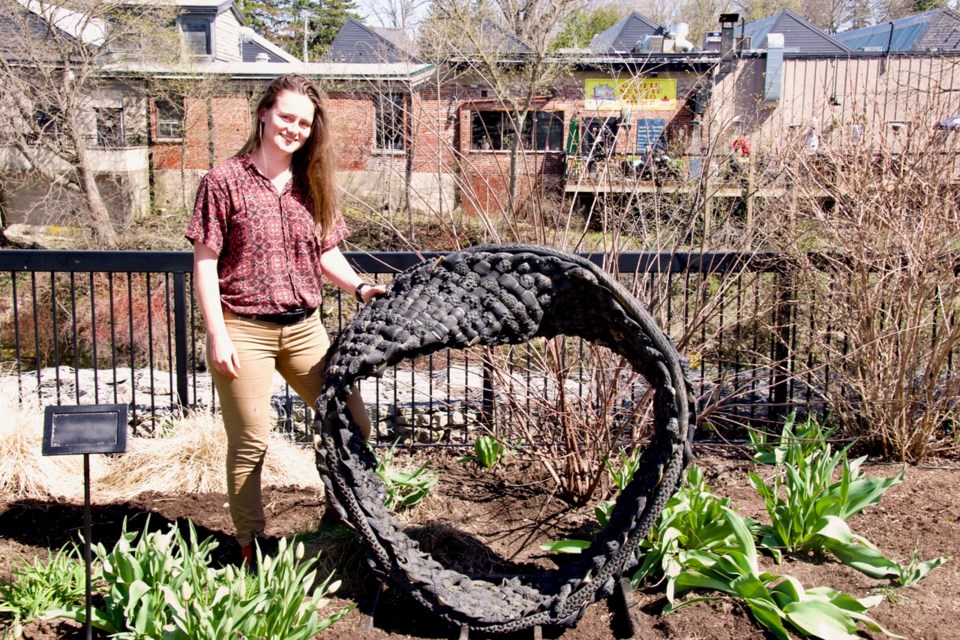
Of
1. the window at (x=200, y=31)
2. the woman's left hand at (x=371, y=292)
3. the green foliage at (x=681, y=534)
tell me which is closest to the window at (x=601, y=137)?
the woman's left hand at (x=371, y=292)

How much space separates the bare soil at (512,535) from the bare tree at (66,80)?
16553mm

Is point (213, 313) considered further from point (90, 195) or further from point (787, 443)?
point (90, 195)

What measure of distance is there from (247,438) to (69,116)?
1950cm

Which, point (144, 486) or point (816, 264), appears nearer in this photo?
point (144, 486)

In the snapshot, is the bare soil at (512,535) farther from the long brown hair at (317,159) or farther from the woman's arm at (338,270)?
the long brown hair at (317,159)

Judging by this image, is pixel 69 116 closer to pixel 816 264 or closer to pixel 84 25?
pixel 84 25

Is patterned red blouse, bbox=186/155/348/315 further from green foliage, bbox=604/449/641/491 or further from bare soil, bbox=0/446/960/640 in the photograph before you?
green foliage, bbox=604/449/641/491

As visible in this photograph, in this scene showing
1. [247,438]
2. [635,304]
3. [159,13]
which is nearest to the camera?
[635,304]

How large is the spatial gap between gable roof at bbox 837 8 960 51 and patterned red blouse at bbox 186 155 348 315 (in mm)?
20518

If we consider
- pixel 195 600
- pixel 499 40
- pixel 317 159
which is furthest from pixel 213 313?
pixel 499 40

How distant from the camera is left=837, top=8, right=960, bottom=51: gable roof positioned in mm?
22609

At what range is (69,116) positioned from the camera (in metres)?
20.1

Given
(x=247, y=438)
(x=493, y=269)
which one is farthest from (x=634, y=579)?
(x=247, y=438)

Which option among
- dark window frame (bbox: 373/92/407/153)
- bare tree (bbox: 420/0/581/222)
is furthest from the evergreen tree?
dark window frame (bbox: 373/92/407/153)
